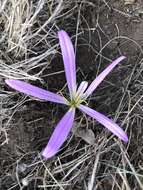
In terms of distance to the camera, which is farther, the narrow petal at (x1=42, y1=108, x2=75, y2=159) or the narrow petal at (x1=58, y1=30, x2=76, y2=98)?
the narrow petal at (x1=58, y1=30, x2=76, y2=98)

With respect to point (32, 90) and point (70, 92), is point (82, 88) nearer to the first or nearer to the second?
point (70, 92)

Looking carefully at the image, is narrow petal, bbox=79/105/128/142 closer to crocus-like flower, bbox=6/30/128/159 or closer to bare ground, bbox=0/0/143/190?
crocus-like flower, bbox=6/30/128/159

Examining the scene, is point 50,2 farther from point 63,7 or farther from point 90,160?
point 90,160

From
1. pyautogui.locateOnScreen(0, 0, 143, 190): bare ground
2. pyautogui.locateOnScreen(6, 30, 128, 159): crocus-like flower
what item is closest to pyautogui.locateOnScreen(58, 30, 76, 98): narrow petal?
pyautogui.locateOnScreen(6, 30, 128, 159): crocus-like flower

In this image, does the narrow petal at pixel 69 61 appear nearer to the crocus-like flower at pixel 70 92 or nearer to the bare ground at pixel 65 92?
the crocus-like flower at pixel 70 92

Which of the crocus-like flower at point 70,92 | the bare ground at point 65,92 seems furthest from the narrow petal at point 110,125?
the bare ground at point 65,92

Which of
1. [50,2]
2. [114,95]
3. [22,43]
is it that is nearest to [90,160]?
[114,95]

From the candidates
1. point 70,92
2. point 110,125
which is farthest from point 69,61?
point 110,125
